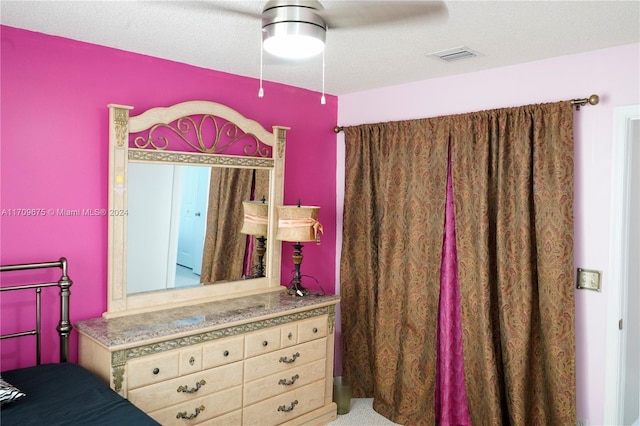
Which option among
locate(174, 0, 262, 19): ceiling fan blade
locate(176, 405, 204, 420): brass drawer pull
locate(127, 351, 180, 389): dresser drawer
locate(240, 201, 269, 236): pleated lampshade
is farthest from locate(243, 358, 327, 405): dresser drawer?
locate(174, 0, 262, 19): ceiling fan blade

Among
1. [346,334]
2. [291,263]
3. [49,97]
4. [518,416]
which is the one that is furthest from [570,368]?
[49,97]

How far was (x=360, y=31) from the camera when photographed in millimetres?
2455

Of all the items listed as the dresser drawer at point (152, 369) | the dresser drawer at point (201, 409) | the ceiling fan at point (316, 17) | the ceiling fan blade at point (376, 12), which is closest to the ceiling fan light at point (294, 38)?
the ceiling fan at point (316, 17)

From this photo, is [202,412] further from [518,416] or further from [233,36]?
[233,36]

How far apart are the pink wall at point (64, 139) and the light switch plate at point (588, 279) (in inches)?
99.2

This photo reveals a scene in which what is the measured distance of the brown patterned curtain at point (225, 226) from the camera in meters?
3.29

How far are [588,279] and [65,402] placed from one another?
2.70m

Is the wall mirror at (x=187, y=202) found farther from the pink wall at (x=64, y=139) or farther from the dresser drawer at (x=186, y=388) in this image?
the dresser drawer at (x=186, y=388)

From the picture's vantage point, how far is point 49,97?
2.64 m

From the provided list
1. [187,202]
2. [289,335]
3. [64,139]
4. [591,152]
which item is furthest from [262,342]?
[591,152]

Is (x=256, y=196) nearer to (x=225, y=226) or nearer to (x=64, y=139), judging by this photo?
(x=225, y=226)

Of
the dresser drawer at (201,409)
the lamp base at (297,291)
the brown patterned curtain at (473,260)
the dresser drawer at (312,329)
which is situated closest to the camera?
the dresser drawer at (201,409)

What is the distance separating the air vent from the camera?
2.77 meters

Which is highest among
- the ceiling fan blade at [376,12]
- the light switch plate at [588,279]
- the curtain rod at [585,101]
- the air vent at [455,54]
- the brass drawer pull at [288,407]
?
the air vent at [455,54]
